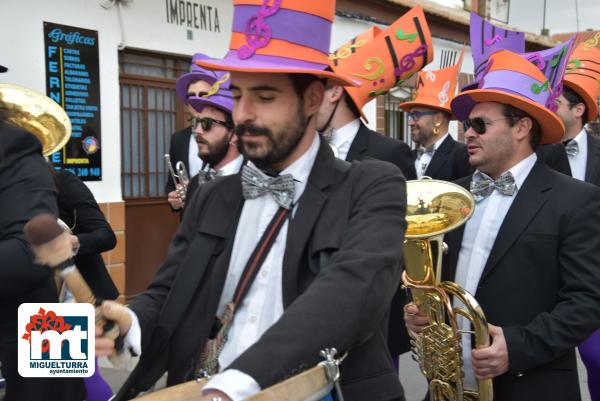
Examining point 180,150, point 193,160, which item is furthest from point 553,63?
point 180,150

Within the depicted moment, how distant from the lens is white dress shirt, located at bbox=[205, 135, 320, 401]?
1.95 metres

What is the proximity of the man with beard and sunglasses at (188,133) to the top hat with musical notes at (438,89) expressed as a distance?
2.91 meters

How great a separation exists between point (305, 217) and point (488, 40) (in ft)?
8.53

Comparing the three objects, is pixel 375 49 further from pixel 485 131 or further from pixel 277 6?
pixel 277 6

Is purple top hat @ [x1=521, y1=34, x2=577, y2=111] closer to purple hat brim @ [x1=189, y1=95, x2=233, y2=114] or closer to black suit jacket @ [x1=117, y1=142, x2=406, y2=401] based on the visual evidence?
black suit jacket @ [x1=117, y1=142, x2=406, y2=401]

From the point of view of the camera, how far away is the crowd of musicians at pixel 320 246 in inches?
70.1

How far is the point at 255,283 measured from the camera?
77.9 inches

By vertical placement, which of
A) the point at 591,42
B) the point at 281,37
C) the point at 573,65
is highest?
the point at 591,42

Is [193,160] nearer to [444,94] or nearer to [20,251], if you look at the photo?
[444,94]

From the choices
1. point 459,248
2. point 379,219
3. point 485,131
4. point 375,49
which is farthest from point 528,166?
point 375,49

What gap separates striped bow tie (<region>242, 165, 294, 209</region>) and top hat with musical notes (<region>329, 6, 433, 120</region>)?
2.87m

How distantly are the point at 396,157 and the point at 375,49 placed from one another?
36.0 inches

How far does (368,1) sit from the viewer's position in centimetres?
1159

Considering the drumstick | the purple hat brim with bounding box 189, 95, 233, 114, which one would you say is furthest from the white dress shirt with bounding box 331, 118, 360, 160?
the drumstick
